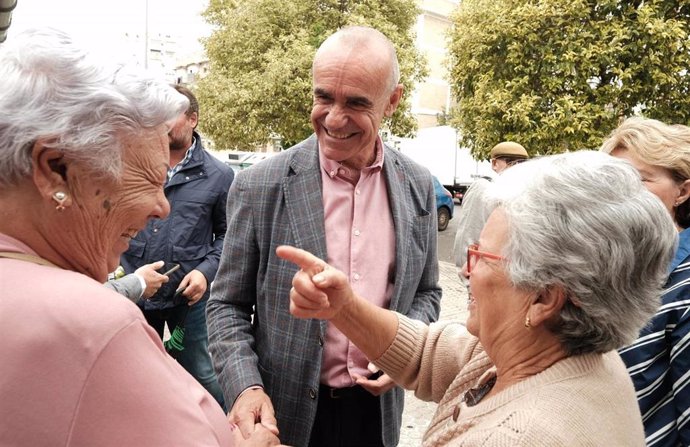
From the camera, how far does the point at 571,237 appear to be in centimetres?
135

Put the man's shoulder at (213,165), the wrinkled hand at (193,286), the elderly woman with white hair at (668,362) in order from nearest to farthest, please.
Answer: the elderly woman with white hair at (668,362)
the wrinkled hand at (193,286)
the man's shoulder at (213,165)

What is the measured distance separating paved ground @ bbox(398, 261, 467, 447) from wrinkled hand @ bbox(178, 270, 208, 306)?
6.00ft

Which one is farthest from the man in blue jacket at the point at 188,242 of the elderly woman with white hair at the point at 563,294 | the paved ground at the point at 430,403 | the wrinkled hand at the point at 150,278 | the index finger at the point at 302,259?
the elderly woman with white hair at the point at 563,294

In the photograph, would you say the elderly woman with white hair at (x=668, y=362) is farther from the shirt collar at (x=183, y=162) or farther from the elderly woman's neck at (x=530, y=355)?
the shirt collar at (x=183, y=162)

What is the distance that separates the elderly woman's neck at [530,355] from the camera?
57.9 inches

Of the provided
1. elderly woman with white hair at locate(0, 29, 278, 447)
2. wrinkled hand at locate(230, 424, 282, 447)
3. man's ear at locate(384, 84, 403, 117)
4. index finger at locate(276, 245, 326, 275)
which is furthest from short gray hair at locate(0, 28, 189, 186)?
man's ear at locate(384, 84, 403, 117)

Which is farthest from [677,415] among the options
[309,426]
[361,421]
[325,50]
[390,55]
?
[325,50]

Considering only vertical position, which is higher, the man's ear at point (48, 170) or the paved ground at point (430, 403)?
the man's ear at point (48, 170)

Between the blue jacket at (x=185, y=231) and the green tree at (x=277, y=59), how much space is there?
1254cm

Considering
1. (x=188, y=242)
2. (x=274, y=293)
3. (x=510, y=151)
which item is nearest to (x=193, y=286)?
(x=188, y=242)

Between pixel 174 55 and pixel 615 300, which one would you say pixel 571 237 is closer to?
pixel 615 300

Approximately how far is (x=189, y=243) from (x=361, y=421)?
6.51 ft

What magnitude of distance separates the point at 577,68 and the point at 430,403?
6419mm

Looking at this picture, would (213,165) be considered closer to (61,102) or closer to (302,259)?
(302,259)
